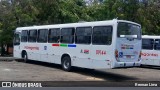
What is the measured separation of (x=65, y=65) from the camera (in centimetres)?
1914

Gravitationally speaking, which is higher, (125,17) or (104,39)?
(125,17)

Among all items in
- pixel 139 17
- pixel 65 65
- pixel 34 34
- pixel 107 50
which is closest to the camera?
pixel 107 50

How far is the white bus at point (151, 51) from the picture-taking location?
23.4m

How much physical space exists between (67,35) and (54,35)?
1.56 metres

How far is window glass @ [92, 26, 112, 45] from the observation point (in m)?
16.0

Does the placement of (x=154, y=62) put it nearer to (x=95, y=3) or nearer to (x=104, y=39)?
(x=104, y=39)

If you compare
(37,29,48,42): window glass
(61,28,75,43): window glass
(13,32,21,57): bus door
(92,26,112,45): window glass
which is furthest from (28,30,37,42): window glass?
(92,26,112,45): window glass

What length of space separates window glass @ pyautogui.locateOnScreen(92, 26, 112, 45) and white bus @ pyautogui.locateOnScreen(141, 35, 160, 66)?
26.2 ft

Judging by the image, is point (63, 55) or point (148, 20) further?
point (148, 20)

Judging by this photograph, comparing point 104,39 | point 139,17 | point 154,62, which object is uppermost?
point 139,17

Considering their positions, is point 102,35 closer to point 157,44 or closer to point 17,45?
point 157,44

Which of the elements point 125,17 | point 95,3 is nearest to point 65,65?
point 125,17

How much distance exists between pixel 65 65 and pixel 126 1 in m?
Result: 15.0

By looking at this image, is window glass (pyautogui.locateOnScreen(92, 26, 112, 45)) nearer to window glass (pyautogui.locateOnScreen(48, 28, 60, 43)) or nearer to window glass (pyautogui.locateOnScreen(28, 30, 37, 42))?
window glass (pyautogui.locateOnScreen(48, 28, 60, 43))
